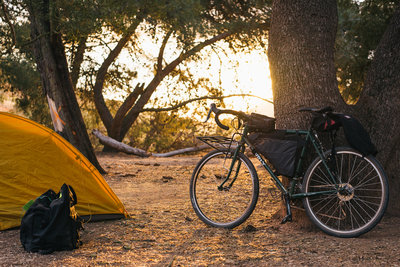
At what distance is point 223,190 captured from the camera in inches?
171

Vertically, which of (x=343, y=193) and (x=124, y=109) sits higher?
(x=124, y=109)

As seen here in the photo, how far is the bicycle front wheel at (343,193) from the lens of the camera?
144 inches

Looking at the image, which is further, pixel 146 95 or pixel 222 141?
pixel 146 95

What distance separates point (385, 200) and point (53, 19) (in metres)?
6.45

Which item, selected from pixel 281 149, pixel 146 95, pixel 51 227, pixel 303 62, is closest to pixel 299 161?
pixel 281 149

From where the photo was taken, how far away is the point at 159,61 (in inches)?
517

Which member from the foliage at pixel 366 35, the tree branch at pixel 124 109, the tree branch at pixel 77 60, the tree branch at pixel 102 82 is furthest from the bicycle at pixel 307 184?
the tree branch at pixel 124 109

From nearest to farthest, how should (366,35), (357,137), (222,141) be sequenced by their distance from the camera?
(357,137) < (222,141) < (366,35)

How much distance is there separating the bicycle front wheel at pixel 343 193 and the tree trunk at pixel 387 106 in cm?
51

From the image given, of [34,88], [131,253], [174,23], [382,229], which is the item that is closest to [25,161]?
[131,253]

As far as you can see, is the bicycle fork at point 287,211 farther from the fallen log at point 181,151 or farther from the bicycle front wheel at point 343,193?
the fallen log at point 181,151

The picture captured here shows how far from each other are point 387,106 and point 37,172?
12.7 ft

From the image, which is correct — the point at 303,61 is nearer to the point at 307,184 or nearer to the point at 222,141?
the point at 222,141

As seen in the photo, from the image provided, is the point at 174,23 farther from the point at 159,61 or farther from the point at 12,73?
the point at 12,73
